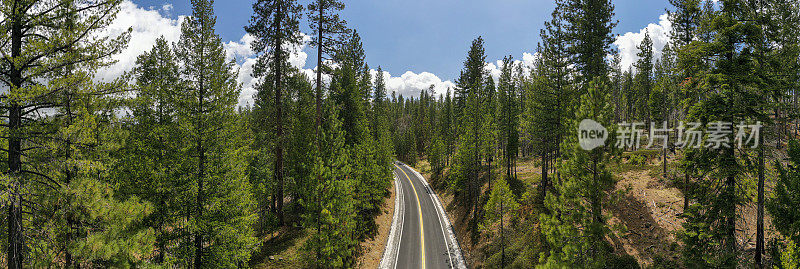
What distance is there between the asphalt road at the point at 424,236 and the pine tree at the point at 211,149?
12.0m

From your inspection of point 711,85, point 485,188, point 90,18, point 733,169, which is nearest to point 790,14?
point 711,85

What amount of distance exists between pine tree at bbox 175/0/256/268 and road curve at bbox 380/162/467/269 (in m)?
11.5

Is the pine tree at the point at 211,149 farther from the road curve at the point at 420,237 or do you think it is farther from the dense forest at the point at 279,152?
the road curve at the point at 420,237

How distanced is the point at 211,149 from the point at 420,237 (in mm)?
18346

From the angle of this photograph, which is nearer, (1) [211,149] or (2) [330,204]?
(1) [211,149]

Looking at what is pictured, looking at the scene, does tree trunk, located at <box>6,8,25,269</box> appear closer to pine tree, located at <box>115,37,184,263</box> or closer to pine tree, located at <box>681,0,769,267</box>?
pine tree, located at <box>115,37,184,263</box>

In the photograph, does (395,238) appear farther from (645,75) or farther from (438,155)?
(645,75)

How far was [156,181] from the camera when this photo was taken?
36.3 feet

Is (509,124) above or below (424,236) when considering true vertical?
above

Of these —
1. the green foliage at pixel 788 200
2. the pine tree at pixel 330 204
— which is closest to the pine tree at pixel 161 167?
the pine tree at pixel 330 204

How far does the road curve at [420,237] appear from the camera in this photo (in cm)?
2056

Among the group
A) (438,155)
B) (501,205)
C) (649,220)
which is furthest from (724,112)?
(438,155)

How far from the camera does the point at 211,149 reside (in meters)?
11.4

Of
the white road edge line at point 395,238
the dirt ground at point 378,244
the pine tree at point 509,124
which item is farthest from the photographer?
the pine tree at point 509,124
